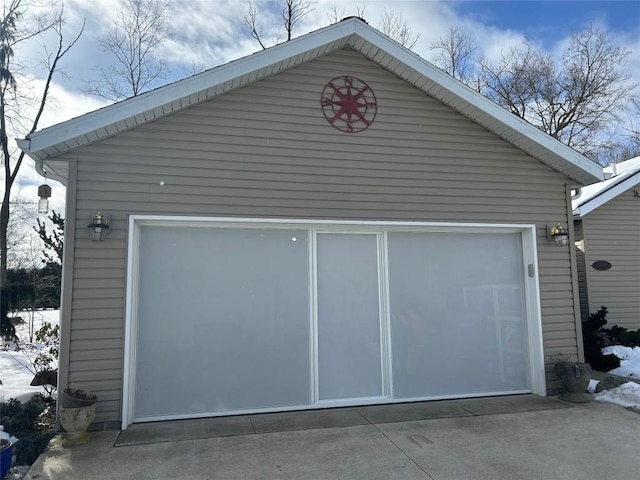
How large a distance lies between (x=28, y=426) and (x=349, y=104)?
16.8ft

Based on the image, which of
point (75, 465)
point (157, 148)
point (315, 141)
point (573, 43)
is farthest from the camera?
point (573, 43)

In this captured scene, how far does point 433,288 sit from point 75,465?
172 inches

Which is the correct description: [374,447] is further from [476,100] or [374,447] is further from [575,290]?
[476,100]

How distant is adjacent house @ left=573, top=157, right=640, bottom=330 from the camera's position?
27.6 ft

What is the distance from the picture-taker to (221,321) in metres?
5.29

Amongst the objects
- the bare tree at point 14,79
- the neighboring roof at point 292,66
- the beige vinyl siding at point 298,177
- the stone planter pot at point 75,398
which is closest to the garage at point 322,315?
the beige vinyl siding at point 298,177

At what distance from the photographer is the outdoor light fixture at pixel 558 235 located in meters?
6.14

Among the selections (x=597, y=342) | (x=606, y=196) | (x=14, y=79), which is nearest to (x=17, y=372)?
(x=14, y=79)

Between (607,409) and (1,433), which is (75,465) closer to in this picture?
(1,433)

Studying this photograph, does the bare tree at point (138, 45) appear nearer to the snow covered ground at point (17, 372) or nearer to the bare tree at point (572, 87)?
the snow covered ground at point (17, 372)

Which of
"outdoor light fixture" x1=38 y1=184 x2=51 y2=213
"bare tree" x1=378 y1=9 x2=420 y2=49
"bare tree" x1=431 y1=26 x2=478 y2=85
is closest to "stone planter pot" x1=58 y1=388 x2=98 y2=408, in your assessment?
"outdoor light fixture" x1=38 y1=184 x2=51 y2=213

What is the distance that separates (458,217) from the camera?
5961 millimetres

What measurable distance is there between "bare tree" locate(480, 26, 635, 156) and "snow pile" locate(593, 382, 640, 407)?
533 inches

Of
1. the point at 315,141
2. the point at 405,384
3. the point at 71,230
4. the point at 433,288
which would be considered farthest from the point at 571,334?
the point at 71,230
